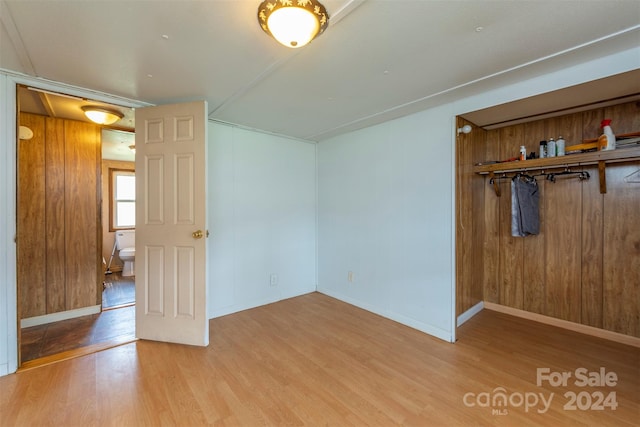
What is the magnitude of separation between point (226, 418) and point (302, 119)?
2725mm

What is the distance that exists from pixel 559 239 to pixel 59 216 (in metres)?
5.40

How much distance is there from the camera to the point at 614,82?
191cm

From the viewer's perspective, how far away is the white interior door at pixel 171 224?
7.82ft

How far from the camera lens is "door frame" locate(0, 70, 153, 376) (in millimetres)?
1932

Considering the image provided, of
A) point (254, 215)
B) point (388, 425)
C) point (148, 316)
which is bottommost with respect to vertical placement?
point (388, 425)

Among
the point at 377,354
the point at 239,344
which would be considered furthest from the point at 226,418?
the point at 377,354

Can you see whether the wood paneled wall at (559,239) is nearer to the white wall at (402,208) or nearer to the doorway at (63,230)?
the white wall at (402,208)

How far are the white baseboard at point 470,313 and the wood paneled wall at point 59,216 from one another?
4.14 m

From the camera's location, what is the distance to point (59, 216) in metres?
2.94

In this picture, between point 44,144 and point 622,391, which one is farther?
point 44,144

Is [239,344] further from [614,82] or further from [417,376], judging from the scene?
[614,82]

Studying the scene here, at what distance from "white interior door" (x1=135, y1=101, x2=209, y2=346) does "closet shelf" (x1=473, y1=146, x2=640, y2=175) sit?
289 cm

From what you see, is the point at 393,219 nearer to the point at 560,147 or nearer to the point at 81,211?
the point at 560,147

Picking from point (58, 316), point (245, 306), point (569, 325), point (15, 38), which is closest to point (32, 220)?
point (58, 316)
